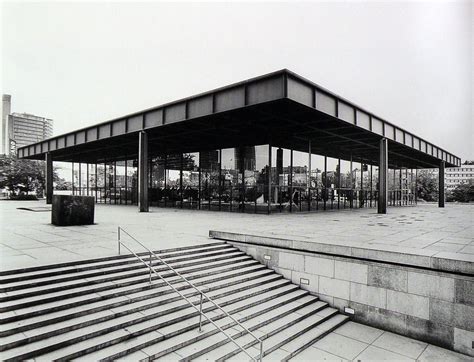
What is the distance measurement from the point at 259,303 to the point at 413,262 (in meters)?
3.72

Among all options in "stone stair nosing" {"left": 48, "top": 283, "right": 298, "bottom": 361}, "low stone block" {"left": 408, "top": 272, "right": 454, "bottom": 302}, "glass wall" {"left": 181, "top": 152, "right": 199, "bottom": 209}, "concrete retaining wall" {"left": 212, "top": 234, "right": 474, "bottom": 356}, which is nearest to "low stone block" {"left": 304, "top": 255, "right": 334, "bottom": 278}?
"concrete retaining wall" {"left": 212, "top": 234, "right": 474, "bottom": 356}

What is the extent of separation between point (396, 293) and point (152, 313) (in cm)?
556

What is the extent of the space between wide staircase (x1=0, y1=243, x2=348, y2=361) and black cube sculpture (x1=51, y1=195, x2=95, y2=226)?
24.9ft

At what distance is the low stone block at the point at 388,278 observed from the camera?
720cm

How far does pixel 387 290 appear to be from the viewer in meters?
7.39

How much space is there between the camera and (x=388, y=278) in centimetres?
741

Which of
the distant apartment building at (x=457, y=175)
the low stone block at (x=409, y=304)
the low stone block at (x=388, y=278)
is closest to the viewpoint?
the low stone block at (x=409, y=304)

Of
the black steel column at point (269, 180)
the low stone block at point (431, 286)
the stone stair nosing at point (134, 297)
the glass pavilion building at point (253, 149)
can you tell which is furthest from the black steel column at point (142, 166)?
the low stone block at point (431, 286)

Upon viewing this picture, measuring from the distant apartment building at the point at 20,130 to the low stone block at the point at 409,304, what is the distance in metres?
62.0

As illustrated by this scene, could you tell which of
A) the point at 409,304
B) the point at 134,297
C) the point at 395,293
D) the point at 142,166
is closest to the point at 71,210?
the point at 142,166

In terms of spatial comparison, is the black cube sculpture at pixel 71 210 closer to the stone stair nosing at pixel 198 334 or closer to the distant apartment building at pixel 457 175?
the stone stair nosing at pixel 198 334

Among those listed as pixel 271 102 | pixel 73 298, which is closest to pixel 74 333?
pixel 73 298

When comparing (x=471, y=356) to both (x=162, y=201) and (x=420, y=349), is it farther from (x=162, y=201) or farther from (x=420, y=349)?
(x=162, y=201)

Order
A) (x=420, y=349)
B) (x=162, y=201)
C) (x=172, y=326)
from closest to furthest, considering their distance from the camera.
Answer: (x=172, y=326), (x=420, y=349), (x=162, y=201)
